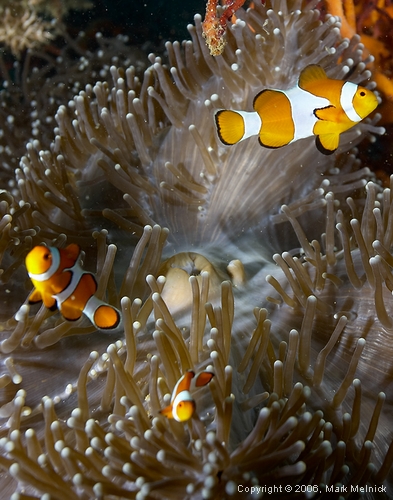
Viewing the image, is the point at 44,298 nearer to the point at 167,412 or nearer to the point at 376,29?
the point at 167,412

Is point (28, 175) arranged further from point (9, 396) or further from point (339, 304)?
point (339, 304)

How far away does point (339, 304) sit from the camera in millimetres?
1785

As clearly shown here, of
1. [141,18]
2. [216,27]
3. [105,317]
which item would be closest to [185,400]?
[105,317]

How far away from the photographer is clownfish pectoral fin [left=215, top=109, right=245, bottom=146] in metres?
1.70

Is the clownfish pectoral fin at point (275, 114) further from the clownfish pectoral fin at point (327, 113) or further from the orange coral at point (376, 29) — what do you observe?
the orange coral at point (376, 29)

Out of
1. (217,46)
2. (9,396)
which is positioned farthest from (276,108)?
(9,396)

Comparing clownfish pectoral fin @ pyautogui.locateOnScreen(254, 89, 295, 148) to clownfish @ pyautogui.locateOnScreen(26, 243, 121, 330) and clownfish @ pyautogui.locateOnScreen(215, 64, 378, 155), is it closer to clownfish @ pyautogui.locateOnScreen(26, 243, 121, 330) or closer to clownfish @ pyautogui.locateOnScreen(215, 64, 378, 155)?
clownfish @ pyautogui.locateOnScreen(215, 64, 378, 155)

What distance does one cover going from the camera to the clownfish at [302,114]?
5.53 ft

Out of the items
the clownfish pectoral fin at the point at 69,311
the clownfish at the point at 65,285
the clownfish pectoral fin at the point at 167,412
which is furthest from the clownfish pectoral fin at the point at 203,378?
the clownfish pectoral fin at the point at 69,311

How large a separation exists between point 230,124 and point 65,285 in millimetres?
894

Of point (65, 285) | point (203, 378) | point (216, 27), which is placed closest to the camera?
point (203, 378)

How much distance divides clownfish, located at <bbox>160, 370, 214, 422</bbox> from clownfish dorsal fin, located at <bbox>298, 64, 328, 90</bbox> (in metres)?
1.21

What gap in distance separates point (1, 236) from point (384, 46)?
2.38m

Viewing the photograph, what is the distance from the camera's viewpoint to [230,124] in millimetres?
1700
